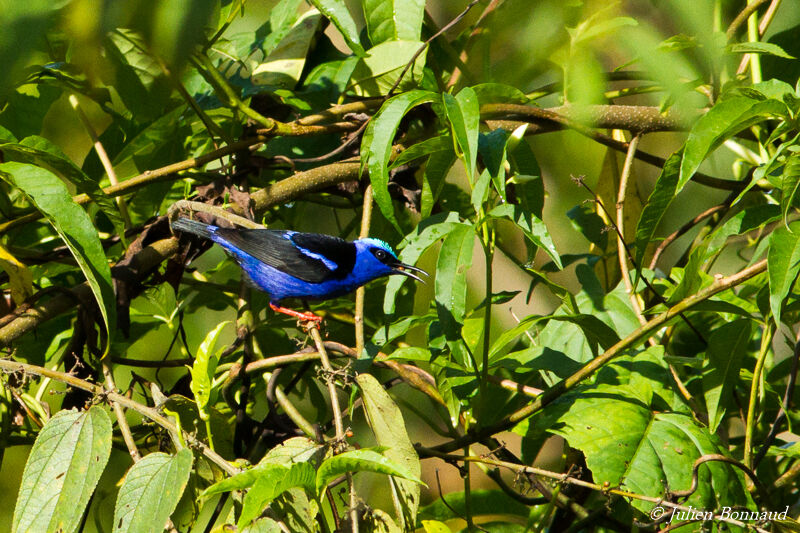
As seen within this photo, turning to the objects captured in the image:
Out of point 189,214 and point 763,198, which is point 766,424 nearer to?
point 763,198

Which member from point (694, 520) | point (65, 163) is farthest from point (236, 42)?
point (694, 520)

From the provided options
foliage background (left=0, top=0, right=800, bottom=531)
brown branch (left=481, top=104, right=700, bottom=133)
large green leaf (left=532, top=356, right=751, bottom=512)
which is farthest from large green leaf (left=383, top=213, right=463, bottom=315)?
brown branch (left=481, top=104, right=700, bottom=133)

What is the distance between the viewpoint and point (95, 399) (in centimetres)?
211

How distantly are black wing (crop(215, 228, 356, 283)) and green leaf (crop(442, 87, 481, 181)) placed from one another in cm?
171

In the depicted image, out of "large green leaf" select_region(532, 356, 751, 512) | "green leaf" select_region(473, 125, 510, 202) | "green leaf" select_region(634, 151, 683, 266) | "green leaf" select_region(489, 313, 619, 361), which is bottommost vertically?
"large green leaf" select_region(532, 356, 751, 512)

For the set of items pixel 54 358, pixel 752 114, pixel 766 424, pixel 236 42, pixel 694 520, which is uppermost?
pixel 236 42

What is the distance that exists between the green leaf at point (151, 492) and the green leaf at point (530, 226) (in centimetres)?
104

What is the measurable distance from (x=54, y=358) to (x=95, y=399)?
53.3 inches

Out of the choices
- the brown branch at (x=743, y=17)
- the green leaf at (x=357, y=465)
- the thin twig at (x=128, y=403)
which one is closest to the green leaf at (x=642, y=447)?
the green leaf at (x=357, y=465)

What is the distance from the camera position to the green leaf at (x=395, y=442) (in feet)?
6.53

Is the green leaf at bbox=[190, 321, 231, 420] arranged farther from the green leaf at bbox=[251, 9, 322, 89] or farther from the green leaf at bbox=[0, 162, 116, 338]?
the green leaf at bbox=[251, 9, 322, 89]

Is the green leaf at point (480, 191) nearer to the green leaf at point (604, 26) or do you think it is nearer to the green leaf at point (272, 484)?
the green leaf at point (604, 26)

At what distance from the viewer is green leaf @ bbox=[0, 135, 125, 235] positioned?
2.38 m

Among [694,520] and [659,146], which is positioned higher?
[659,146]
